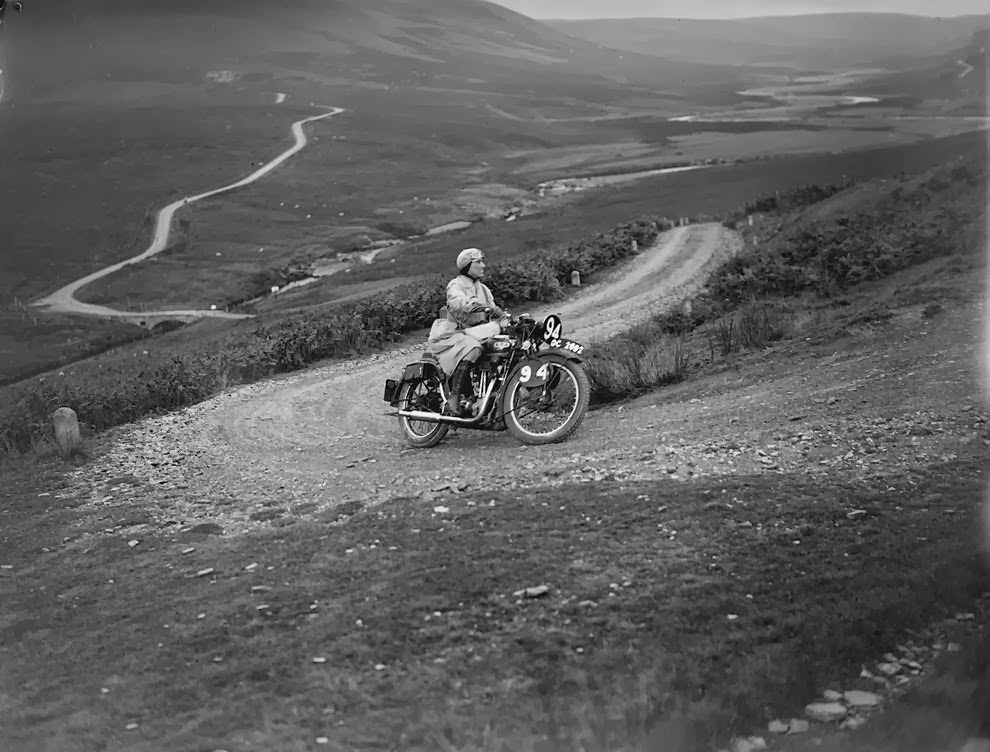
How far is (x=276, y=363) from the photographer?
789 inches

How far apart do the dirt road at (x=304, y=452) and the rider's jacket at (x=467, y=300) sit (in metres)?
1.52

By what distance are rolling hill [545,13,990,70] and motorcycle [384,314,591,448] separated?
5258mm

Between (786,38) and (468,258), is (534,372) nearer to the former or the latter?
(468,258)

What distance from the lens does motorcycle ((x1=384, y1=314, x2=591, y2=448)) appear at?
38.0 ft

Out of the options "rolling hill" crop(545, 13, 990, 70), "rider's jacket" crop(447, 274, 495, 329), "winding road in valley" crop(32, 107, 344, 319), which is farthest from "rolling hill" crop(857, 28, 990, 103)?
"winding road in valley" crop(32, 107, 344, 319)

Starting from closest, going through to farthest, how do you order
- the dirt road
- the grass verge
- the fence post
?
the dirt road, the fence post, the grass verge

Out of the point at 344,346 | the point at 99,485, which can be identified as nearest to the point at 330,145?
the point at 344,346

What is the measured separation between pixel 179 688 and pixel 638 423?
6.77m

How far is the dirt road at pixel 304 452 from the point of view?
10.4 meters

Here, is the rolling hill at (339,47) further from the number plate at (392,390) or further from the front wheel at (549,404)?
the front wheel at (549,404)

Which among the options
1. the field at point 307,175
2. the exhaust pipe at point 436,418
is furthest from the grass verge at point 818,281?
the field at point 307,175

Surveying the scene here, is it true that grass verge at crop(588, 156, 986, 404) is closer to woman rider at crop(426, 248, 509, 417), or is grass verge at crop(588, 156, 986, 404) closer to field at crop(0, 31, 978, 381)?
woman rider at crop(426, 248, 509, 417)

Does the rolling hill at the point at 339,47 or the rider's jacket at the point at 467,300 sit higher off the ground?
the rolling hill at the point at 339,47

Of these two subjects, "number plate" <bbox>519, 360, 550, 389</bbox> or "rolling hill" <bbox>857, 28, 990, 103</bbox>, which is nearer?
"number plate" <bbox>519, 360, 550, 389</bbox>
